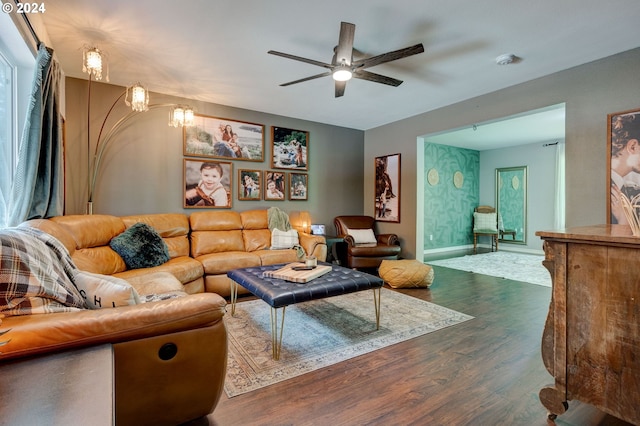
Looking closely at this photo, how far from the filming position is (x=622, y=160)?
285 centimetres

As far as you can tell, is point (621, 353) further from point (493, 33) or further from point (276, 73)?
point (276, 73)

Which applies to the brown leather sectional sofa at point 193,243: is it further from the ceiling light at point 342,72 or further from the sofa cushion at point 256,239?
the ceiling light at point 342,72

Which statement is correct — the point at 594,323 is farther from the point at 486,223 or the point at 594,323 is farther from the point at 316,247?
the point at 486,223

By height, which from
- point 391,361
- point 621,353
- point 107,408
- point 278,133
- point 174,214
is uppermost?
point 278,133

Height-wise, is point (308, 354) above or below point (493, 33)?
below

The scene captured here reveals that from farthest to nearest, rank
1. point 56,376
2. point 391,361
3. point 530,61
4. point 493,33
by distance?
point 530,61, point 493,33, point 391,361, point 56,376

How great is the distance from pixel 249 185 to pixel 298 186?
35.9 inches

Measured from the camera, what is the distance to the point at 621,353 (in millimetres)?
1336

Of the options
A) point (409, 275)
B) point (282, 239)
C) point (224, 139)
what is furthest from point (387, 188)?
point (224, 139)

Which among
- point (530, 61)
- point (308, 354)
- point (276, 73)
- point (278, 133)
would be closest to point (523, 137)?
point (530, 61)

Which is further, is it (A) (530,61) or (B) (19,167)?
(A) (530,61)

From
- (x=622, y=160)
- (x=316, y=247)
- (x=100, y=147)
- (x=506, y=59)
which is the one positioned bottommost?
(x=316, y=247)

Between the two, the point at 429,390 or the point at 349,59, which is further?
the point at 349,59

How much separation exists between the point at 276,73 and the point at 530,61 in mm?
2761
